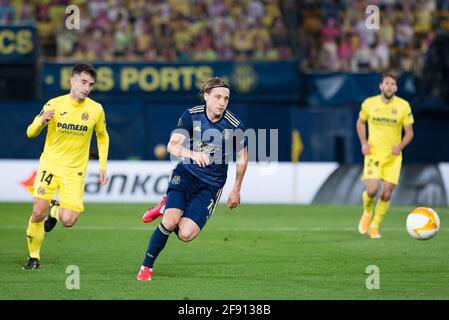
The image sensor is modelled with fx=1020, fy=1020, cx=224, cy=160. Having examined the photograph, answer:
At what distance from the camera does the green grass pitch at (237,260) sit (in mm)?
9969

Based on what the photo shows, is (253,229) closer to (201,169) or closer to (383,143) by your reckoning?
(383,143)

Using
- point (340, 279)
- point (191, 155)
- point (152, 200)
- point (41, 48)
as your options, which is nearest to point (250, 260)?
point (340, 279)

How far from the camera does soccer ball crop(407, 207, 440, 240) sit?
41.1 feet

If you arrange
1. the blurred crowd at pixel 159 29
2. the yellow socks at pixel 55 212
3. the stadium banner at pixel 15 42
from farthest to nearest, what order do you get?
the blurred crowd at pixel 159 29
the stadium banner at pixel 15 42
the yellow socks at pixel 55 212

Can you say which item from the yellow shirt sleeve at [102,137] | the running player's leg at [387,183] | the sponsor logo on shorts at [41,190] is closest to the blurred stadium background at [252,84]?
the running player's leg at [387,183]

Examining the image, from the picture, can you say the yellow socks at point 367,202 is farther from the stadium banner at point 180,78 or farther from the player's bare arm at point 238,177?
the stadium banner at point 180,78

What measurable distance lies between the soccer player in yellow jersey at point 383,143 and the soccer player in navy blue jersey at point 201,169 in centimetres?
503

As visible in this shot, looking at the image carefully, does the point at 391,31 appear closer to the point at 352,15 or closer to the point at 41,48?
the point at 352,15

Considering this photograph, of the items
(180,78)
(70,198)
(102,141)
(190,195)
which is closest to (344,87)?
(180,78)

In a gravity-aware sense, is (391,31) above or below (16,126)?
above

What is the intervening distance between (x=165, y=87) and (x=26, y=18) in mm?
4391

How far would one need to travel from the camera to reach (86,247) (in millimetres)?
13930

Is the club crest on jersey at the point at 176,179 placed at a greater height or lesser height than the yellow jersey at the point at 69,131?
lesser
